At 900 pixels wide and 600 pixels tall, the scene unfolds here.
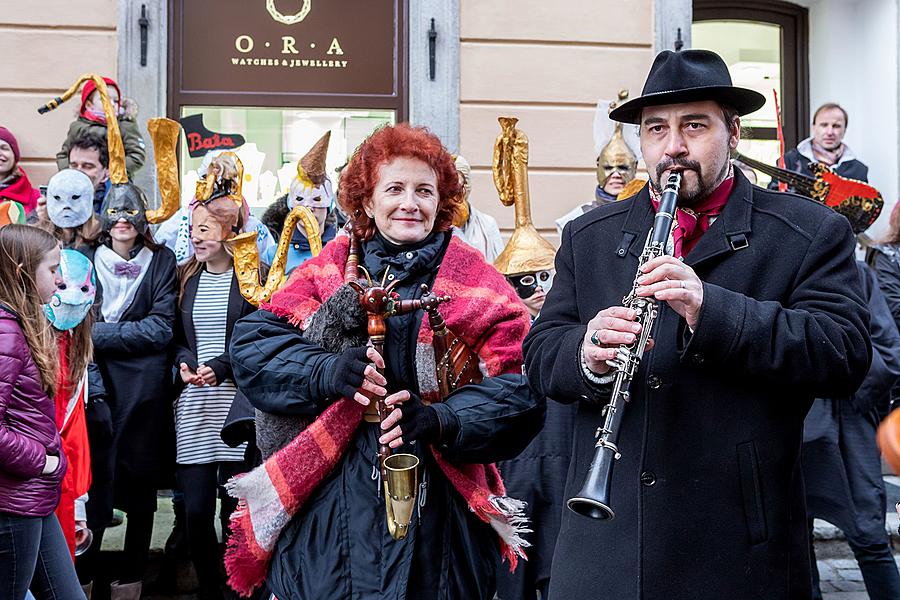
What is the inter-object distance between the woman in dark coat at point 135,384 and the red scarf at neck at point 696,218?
3365mm

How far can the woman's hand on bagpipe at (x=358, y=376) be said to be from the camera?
2.92 m

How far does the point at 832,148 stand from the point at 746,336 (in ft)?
20.5

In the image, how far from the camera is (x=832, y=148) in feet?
26.5

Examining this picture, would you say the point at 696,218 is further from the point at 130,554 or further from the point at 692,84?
the point at 130,554

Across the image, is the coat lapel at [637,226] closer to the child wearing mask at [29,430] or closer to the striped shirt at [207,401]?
the child wearing mask at [29,430]

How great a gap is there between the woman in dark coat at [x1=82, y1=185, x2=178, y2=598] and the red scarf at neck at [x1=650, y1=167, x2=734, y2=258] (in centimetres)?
336

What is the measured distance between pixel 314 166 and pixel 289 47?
2439 millimetres

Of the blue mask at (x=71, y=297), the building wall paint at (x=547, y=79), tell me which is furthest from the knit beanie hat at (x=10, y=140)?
the building wall paint at (x=547, y=79)

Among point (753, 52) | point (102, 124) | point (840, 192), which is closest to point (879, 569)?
point (840, 192)

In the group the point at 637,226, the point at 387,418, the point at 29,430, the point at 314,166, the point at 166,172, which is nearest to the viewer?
the point at 637,226

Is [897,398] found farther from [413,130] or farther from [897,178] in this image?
[413,130]

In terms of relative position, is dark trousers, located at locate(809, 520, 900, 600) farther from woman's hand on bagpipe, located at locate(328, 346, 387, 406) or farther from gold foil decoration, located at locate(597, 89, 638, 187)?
woman's hand on bagpipe, located at locate(328, 346, 387, 406)

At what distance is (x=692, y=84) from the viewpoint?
2598 mm

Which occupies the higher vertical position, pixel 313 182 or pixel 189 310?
pixel 313 182
